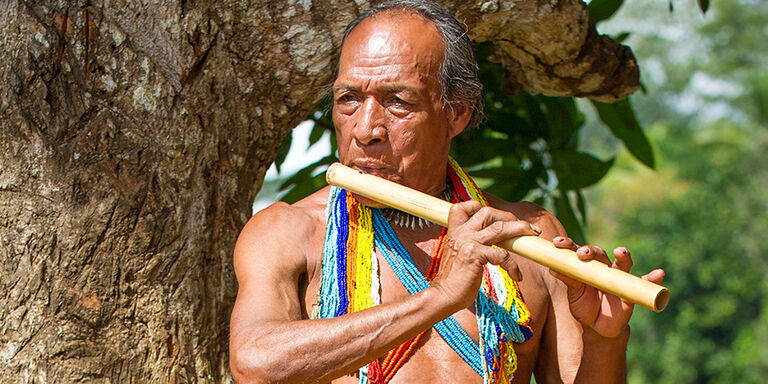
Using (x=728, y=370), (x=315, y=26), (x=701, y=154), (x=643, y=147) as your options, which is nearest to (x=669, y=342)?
(x=728, y=370)

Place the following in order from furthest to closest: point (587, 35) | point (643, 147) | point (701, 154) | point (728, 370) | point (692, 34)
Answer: point (692, 34)
point (701, 154)
point (728, 370)
point (643, 147)
point (587, 35)

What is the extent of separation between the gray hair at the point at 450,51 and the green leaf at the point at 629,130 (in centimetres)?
133

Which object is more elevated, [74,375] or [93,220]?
[93,220]

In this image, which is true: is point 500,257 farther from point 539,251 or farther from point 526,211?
point 526,211

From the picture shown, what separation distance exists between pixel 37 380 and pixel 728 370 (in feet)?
75.9

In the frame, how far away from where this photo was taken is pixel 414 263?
2316 mm

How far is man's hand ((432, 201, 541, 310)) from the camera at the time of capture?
6.39 feet

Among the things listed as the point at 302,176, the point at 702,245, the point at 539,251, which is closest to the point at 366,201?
the point at 539,251

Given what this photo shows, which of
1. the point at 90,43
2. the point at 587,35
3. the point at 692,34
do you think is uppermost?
the point at 90,43

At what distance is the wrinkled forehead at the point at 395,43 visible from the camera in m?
2.27

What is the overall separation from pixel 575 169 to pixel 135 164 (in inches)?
76.6

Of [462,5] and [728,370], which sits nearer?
[462,5]

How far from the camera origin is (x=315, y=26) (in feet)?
8.37

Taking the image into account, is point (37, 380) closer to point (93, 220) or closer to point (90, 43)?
point (93, 220)
